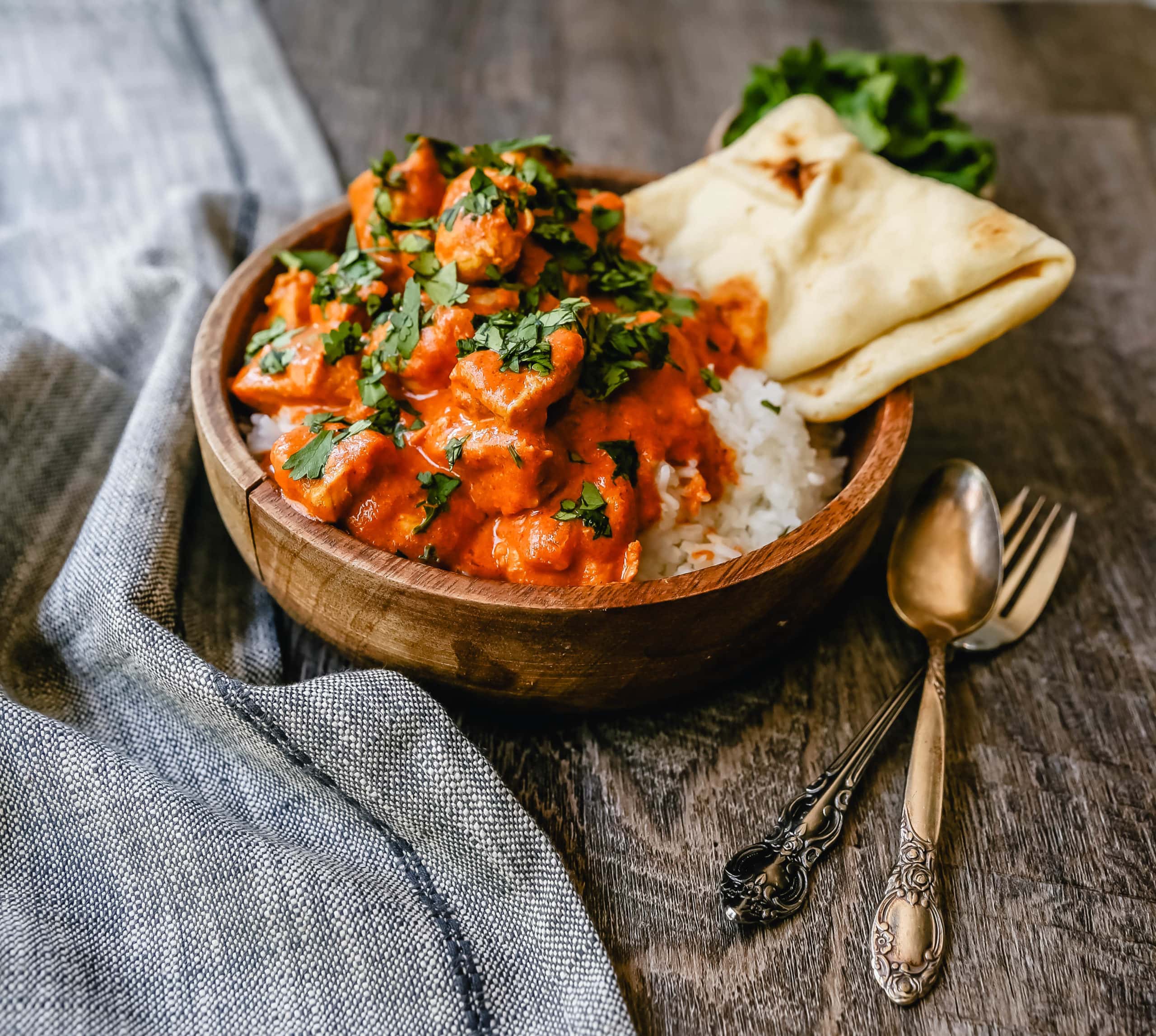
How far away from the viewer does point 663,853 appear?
5.97 ft

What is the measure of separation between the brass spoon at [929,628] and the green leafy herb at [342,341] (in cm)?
123

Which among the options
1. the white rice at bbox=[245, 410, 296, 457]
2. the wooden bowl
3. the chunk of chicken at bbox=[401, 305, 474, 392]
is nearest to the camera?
the wooden bowl

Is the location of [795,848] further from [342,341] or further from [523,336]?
[342,341]

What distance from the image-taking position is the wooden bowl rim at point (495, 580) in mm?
1699

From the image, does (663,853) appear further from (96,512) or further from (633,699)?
(96,512)

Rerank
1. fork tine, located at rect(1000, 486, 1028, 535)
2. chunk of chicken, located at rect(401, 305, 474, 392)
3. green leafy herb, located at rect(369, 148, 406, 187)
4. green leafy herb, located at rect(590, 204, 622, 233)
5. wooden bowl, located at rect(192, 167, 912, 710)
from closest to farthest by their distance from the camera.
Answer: wooden bowl, located at rect(192, 167, 912, 710)
chunk of chicken, located at rect(401, 305, 474, 392)
green leafy herb, located at rect(369, 148, 406, 187)
green leafy herb, located at rect(590, 204, 622, 233)
fork tine, located at rect(1000, 486, 1028, 535)

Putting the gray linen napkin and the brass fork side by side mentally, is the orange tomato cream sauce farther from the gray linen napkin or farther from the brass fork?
the brass fork

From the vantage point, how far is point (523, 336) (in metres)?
1.87

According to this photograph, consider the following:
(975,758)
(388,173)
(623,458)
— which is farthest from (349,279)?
(975,758)

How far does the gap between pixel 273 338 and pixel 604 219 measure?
2.51 feet

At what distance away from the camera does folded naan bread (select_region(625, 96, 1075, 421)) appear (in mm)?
2219

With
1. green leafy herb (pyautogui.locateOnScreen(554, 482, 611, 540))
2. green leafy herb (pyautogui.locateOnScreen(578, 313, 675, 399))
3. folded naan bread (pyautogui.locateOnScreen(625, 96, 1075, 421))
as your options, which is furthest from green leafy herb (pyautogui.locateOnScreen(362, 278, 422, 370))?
folded naan bread (pyautogui.locateOnScreen(625, 96, 1075, 421))

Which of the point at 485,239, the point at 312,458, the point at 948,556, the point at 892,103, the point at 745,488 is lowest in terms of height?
the point at 948,556

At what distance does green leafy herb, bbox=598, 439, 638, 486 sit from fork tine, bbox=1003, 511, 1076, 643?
36.4 inches
